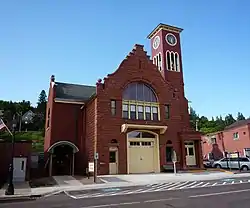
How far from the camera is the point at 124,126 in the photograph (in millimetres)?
24891

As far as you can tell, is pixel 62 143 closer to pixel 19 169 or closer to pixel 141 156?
pixel 19 169

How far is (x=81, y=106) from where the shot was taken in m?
30.1

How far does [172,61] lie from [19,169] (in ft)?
78.4

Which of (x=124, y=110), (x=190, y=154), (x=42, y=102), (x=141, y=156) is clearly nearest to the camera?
(x=141, y=156)

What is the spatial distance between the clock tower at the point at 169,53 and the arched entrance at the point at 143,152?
414 inches

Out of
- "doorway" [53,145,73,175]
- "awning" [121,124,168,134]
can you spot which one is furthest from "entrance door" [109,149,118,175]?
"doorway" [53,145,73,175]

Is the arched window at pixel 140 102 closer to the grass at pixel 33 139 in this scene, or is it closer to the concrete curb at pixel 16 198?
the grass at pixel 33 139

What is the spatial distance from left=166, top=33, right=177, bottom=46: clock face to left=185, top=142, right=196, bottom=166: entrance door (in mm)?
15162

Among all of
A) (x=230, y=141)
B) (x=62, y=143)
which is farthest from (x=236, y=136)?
(x=62, y=143)

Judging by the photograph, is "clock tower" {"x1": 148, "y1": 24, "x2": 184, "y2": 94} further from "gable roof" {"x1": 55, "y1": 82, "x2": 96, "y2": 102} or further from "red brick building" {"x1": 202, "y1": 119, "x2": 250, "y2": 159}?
"red brick building" {"x1": 202, "y1": 119, "x2": 250, "y2": 159}

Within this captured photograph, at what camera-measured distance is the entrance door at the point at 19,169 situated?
72.1 feet

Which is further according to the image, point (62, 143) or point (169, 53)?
point (169, 53)

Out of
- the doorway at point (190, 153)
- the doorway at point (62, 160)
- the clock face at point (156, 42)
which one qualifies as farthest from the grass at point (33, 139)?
the clock face at point (156, 42)

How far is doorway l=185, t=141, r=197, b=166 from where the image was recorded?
28.7 meters
